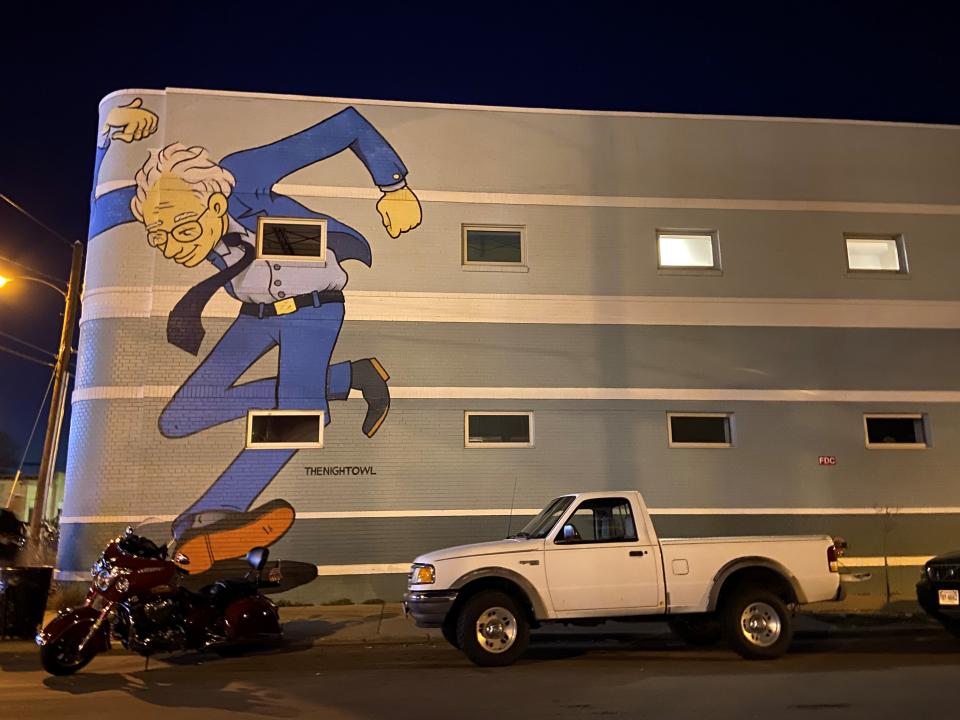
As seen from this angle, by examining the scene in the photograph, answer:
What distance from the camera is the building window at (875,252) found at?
49.6 ft

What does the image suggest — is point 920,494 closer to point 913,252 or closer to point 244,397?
point 913,252

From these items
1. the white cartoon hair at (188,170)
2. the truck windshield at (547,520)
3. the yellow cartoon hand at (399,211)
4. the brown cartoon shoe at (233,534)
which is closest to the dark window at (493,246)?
the yellow cartoon hand at (399,211)

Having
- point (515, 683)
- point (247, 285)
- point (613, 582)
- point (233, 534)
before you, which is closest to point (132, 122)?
point (247, 285)

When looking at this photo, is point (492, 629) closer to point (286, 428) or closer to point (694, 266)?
point (286, 428)

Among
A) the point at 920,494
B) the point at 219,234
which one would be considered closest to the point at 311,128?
the point at 219,234

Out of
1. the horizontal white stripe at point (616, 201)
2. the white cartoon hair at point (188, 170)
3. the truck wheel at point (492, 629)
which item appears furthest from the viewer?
the horizontal white stripe at point (616, 201)

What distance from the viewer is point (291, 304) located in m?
13.6

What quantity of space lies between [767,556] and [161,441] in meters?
9.71

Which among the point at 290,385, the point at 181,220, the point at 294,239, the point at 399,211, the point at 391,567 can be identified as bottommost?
the point at 391,567

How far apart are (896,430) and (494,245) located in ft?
27.3

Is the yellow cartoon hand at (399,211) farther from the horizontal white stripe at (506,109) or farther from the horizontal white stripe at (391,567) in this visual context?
the horizontal white stripe at (391,567)

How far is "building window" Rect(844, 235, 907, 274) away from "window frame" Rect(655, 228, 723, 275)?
2.62 meters

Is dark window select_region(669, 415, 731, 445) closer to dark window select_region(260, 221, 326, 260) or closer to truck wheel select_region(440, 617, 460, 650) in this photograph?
truck wheel select_region(440, 617, 460, 650)

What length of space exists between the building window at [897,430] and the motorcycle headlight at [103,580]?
12.7 m
